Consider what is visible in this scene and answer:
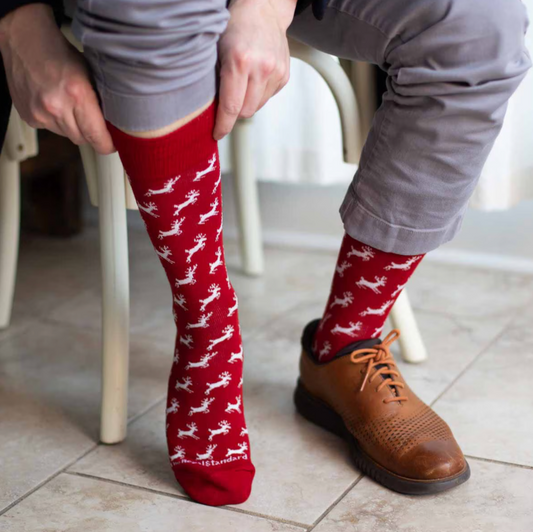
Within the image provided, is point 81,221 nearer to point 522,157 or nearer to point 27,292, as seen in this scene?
point 27,292

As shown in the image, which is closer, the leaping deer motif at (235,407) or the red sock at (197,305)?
the red sock at (197,305)

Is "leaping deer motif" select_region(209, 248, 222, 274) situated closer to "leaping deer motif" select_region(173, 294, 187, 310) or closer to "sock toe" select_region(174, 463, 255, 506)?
"leaping deer motif" select_region(173, 294, 187, 310)

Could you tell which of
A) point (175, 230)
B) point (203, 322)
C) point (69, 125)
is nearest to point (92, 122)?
point (69, 125)

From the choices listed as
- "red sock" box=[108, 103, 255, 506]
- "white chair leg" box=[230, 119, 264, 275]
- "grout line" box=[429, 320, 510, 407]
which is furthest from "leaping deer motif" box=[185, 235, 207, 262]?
"white chair leg" box=[230, 119, 264, 275]

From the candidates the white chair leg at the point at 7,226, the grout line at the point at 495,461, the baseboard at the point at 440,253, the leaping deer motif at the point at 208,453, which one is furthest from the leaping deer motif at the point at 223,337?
the baseboard at the point at 440,253

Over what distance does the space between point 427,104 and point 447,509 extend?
0.42 meters

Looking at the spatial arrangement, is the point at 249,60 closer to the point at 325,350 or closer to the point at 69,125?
the point at 69,125

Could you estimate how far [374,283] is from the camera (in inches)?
35.2

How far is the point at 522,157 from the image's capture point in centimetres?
142

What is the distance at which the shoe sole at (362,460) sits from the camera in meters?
0.83

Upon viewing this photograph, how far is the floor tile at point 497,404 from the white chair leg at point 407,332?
0.25ft

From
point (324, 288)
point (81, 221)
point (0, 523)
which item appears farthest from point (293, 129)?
point (0, 523)

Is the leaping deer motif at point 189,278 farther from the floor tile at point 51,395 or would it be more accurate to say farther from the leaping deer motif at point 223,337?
the floor tile at point 51,395

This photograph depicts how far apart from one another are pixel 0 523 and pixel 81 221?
1.11 meters
